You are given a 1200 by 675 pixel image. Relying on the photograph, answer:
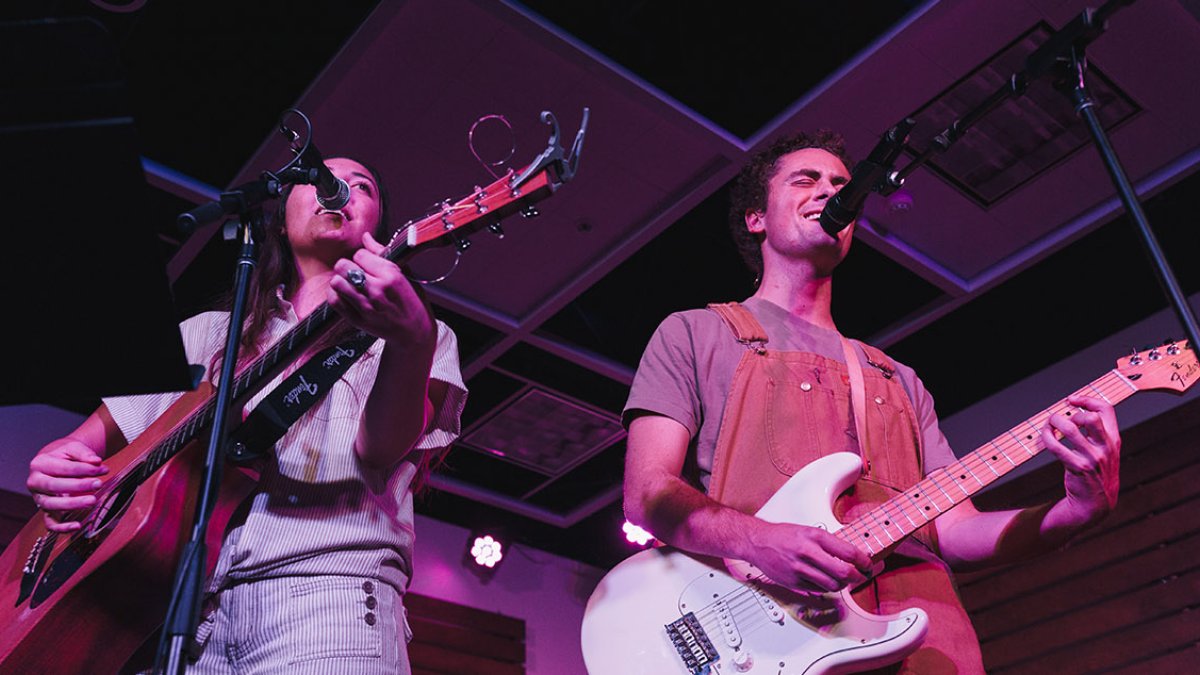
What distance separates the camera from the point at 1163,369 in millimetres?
2570

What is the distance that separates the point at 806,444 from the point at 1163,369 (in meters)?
0.94

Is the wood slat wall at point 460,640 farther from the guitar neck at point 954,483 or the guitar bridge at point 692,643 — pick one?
the guitar neck at point 954,483

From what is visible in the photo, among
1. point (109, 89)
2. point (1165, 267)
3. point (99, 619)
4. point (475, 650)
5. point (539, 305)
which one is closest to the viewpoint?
point (109, 89)

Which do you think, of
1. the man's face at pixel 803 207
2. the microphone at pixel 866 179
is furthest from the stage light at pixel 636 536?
the microphone at pixel 866 179

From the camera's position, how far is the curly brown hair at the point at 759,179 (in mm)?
3439

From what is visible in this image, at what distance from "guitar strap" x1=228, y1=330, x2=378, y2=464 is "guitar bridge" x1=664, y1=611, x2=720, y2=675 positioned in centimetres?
96

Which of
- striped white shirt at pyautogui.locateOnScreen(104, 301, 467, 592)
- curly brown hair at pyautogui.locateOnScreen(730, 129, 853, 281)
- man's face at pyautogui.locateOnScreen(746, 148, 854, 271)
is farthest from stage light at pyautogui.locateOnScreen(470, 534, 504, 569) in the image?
striped white shirt at pyautogui.locateOnScreen(104, 301, 467, 592)

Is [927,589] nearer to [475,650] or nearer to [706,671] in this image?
[706,671]

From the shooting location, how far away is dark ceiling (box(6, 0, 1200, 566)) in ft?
14.5

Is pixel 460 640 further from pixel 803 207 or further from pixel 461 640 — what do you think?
pixel 803 207

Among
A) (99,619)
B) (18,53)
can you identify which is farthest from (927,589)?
(18,53)

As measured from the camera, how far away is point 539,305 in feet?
20.0

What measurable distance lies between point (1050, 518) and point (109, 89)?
7.07 ft

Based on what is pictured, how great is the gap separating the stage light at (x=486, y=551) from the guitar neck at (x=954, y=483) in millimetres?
6024
